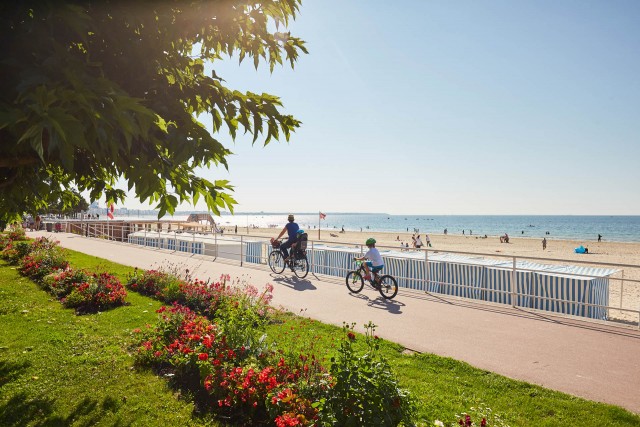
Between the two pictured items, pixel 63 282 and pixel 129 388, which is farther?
pixel 63 282

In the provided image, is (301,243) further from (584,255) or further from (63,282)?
(584,255)

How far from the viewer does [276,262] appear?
15422 mm

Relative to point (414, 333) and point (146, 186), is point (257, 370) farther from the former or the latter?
point (414, 333)

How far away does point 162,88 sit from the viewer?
10.5 ft

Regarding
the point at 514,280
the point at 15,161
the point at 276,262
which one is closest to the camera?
the point at 15,161

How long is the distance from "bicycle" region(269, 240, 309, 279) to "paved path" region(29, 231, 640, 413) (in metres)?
2.01

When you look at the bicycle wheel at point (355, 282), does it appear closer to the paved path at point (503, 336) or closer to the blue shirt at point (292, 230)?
the paved path at point (503, 336)

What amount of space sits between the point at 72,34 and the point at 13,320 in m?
7.86

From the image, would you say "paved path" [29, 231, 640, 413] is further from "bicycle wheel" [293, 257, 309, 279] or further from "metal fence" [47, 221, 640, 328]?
"bicycle wheel" [293, 257, 309, 279]

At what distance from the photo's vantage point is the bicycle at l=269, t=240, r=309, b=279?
14.2m

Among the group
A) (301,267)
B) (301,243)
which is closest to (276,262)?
(301,267)

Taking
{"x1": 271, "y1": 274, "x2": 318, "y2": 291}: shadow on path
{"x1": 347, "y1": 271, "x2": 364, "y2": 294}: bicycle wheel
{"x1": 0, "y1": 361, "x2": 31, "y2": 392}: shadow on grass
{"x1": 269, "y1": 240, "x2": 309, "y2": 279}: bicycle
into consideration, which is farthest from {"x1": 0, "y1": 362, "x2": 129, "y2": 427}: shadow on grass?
{"x1": 269, "y1": 240, "x2": 309, "y2": 279}: bicycle

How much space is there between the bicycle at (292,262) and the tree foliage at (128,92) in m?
10.1

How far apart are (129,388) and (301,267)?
373 inches
